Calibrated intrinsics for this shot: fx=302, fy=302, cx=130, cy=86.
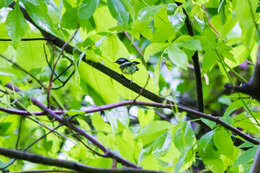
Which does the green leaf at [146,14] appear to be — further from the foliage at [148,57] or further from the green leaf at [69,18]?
the green leaf at [69,18]

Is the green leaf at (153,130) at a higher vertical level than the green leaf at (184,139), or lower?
lower

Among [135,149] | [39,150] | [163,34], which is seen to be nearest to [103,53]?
[163,34]

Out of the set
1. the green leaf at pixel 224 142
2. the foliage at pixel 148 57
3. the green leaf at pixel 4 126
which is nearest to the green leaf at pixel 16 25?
the foliage at pixel 148 57

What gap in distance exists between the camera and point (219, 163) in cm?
52

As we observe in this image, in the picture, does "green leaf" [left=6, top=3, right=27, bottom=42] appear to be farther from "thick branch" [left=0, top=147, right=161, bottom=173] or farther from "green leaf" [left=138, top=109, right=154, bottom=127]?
"green leaf" [left=138, top=109, right=154, bottom=127]

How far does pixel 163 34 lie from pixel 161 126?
0.15 m

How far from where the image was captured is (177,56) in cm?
40

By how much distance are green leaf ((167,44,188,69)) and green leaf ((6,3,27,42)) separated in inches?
9.6

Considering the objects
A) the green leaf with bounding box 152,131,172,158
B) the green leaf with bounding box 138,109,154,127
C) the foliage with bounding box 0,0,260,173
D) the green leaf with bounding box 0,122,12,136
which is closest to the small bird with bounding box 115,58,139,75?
the foliage with bounding box 0,0,260,173

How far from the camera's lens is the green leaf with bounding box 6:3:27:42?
1.60 feet

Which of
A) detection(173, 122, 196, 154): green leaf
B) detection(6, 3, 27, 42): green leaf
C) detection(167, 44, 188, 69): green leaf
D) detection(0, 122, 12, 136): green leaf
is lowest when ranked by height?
detection(0, 122, 12, 136): green leaf

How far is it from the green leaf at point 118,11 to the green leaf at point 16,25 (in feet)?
0.48

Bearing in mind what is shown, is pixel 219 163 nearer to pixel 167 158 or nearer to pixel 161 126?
pixel 161 126

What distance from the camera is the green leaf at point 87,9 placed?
1.53ft
